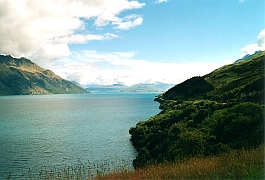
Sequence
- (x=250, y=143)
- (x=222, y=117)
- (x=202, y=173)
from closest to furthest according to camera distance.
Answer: (x=202, y=173) → (x=250, y=143) → (x=222, y=117)

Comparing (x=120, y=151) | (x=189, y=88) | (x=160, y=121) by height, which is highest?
(x=189, y=88)

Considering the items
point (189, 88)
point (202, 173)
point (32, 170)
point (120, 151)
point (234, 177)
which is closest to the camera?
point (234, 177)

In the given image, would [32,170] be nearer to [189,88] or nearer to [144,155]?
[144,155]

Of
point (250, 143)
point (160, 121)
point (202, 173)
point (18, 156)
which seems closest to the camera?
point (202, 173)

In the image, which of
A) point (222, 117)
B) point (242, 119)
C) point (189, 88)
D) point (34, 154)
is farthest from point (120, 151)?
point (189, 88)

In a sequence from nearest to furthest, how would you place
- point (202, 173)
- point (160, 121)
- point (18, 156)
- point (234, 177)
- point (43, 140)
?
point (234, 177), point (202, 173), point (18, 156), point (160, 121), point (43, 140)

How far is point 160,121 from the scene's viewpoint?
82.1 m

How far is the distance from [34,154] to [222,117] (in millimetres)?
49796

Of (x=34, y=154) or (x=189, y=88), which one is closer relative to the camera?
(x=34, y=154)

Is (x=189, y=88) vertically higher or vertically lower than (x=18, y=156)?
higher

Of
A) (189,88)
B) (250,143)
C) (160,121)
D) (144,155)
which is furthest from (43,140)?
(189,88)

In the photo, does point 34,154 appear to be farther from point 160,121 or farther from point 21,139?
point 160,121

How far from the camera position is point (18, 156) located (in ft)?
214

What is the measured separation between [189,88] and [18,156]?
12636cm
